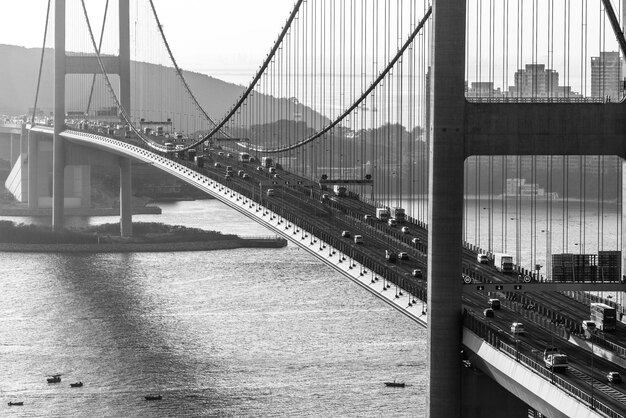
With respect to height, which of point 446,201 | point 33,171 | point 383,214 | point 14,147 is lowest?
point 383,214

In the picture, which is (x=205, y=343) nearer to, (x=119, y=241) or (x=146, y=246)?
(x=146, y=246)

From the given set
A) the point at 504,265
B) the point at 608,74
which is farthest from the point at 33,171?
the point at 504,265

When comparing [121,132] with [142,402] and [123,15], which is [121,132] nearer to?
[123,15]

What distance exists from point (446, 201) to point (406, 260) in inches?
208

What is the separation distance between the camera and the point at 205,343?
21.4 m

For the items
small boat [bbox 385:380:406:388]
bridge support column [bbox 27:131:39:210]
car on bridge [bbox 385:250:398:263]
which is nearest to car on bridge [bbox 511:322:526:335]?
small boat [bbox 385:380:406:388]

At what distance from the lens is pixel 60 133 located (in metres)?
39.7

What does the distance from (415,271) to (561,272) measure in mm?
2783

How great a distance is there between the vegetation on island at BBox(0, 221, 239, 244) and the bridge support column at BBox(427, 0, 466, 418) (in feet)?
76.3

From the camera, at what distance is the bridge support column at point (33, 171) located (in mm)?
45000

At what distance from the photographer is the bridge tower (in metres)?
38.2

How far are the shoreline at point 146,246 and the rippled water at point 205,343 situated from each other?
11.7 feet

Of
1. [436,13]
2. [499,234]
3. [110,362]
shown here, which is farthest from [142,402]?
[499,234]

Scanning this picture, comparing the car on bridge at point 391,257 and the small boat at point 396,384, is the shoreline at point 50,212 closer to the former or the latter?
the car on bridge at point 391,257
